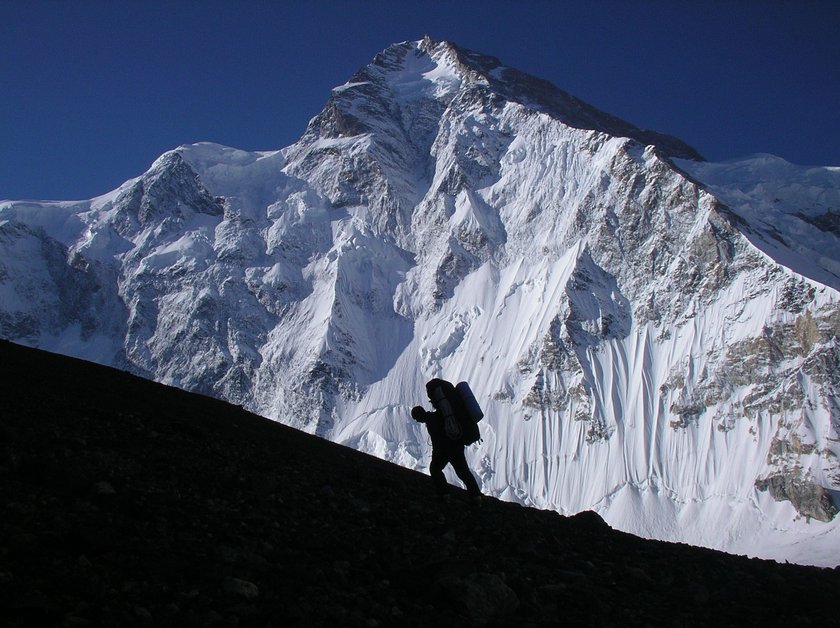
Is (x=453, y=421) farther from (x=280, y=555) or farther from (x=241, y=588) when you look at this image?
(x=241, y=588)

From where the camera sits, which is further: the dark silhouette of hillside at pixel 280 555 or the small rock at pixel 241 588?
the small rock at pixel 241 588

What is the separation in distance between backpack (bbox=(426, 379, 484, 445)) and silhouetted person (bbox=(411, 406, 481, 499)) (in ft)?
0.40

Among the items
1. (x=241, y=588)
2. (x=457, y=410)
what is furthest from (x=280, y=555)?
(x=457, y=410)

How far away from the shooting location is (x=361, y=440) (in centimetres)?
19250

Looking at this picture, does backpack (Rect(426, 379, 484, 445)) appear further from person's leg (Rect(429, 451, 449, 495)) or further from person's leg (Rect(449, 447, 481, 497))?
person's leg (Rect(429, 451, 449, 495))

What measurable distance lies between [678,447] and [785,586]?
609ft

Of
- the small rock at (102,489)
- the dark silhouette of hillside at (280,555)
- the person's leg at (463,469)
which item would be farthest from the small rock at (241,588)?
the person's leg at (463,469)

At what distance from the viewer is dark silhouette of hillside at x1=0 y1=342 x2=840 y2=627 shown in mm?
6496

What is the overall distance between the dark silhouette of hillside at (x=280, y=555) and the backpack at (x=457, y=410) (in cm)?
137

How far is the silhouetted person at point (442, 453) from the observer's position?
14.3m

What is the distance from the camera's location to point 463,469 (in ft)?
47.8

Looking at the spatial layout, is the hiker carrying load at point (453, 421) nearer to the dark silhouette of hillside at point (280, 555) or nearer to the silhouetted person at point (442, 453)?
the silhouetted person at point (442, 453)

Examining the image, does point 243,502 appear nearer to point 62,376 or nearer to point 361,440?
point 62,376

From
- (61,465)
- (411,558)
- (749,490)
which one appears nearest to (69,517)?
(61,465)
